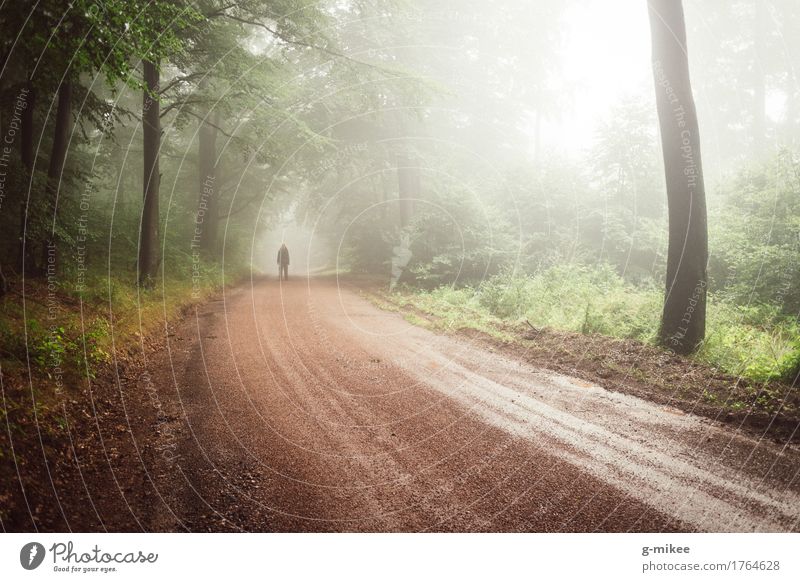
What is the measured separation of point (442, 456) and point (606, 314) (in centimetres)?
609

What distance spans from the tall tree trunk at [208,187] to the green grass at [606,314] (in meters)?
10.2

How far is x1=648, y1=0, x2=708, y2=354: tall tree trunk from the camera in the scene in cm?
648

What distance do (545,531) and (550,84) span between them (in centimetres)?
2213

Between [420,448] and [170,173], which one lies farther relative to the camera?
[170,173]

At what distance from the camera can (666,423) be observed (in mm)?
4141

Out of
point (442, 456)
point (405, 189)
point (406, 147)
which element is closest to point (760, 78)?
point (406, 147)

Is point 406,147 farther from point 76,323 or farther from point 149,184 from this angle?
point 76,323

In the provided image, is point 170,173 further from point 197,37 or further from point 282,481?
point 282,481

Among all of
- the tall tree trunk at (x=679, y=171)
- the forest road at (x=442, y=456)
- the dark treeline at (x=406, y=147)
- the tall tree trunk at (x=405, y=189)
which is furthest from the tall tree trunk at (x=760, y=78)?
the forest road at (x=442, y=456)

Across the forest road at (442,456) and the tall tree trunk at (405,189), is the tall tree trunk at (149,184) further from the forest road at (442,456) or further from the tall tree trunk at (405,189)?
the tall tree trunk at (405,189)

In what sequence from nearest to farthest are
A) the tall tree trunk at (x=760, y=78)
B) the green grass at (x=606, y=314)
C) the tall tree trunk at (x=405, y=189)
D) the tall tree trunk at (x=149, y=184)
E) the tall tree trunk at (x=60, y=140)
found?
the green grass at (x=606, y=314) → the tall tree trunk at (x=60, y=140) → the tall tree trunk at (x=149, y=184) → the tall tree trunk at (x=760, y=78) → the tall tree trunk at (x=405, y=189)

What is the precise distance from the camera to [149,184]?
33.1ft

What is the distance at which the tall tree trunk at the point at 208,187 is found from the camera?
57.5 feet
